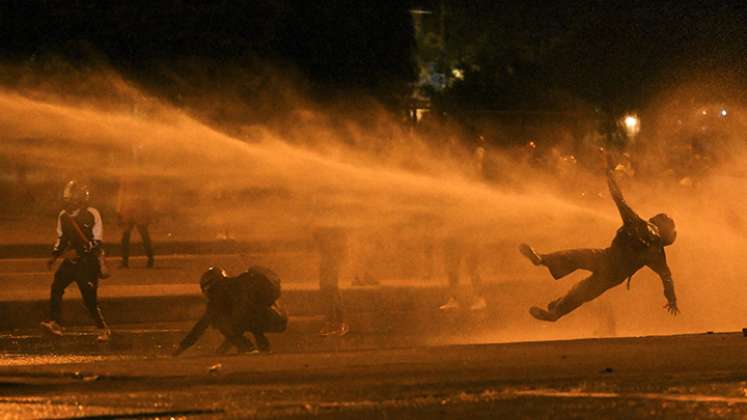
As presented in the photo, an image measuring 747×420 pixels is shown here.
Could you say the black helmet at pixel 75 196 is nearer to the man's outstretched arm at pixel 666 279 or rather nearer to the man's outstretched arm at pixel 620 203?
the man's outstretched arm at pixel 620 203

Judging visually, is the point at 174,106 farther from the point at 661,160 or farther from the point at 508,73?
the point at 508,73

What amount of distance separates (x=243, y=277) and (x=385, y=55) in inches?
816

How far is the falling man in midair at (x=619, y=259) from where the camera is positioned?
12711 mm

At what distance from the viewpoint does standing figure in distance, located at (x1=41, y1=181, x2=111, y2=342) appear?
1432cm

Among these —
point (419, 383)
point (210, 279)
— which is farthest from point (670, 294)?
point (210, 279)

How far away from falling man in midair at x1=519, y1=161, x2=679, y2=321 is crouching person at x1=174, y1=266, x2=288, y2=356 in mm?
2487

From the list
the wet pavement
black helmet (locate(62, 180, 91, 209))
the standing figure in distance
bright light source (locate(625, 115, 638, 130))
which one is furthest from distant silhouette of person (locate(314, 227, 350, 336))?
bright light source (locate(625, 115, 638, 130))

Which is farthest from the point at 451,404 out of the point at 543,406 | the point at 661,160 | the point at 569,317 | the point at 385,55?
the point at 385,55

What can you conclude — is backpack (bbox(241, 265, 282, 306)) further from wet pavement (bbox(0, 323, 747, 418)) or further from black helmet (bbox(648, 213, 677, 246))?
black helmet (bbox(648, 213, 677, 246))

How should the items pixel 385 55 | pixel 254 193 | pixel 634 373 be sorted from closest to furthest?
pixel 634 373 → pixel 254 193 → pixel 385 55

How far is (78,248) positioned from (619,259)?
5.04 m

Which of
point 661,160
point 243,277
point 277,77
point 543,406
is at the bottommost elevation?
point 543,406

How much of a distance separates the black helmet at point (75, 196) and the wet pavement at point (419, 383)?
11.5 ft

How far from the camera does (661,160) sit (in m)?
25.7
